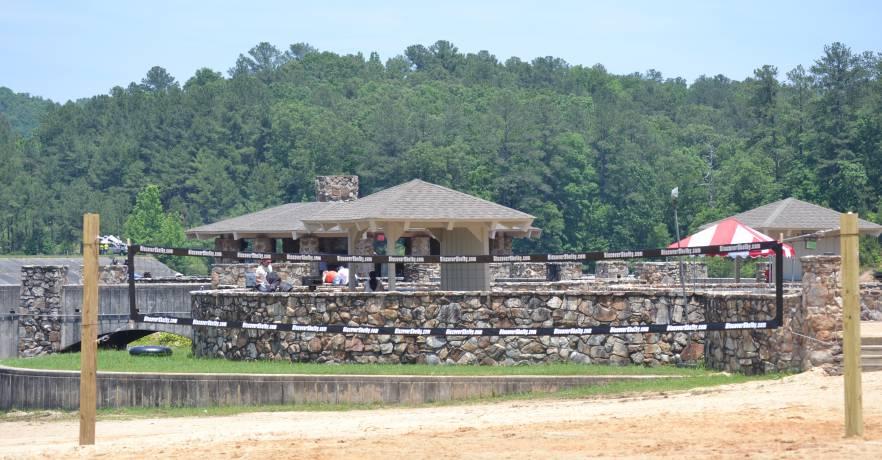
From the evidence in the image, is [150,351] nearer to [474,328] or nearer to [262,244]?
[474,328]

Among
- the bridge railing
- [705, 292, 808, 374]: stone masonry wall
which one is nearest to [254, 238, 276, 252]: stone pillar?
the bridge railing

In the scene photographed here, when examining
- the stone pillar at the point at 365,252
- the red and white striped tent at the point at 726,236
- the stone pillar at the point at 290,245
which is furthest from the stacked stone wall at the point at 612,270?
the red and white striped tent at the point at 726,236

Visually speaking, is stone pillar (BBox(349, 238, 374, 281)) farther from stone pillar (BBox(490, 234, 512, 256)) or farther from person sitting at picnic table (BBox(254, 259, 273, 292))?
stone pillar (BBox(490, 234, 512, 256))

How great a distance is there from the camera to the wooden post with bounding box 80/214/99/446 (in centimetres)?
1636

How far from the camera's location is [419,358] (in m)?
25.9

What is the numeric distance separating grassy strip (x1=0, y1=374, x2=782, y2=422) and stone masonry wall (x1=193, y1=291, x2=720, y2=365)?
2.54 meters

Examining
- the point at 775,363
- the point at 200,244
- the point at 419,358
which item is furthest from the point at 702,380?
the point at 200,244

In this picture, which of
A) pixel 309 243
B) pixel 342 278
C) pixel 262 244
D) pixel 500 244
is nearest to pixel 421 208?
pixel 342 278

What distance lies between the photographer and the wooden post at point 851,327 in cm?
1484

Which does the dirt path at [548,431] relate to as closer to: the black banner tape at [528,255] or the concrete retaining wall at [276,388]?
the concrete retaining wall at [276,388]

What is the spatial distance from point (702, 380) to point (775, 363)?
112 centimetres

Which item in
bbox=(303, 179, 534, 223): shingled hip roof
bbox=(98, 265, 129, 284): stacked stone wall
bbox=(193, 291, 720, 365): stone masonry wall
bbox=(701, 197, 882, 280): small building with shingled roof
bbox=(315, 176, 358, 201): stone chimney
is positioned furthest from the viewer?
bbox=(315, 176, 358, 201): stone chimney

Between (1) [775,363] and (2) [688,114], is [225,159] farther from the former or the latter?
(1) [775,363]

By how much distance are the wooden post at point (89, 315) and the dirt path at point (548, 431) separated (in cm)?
69
